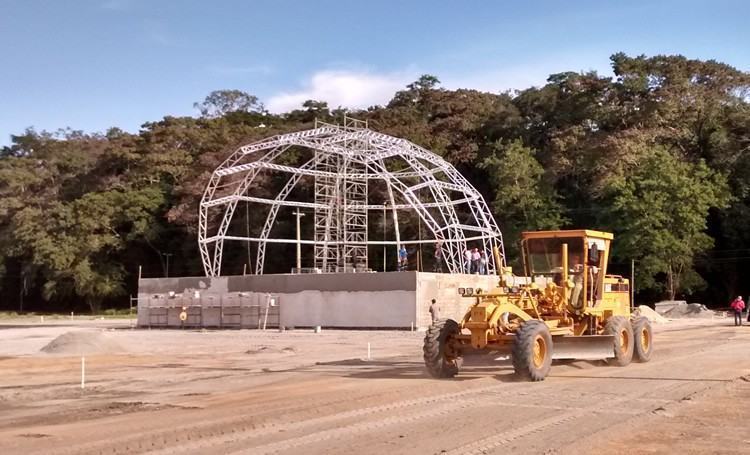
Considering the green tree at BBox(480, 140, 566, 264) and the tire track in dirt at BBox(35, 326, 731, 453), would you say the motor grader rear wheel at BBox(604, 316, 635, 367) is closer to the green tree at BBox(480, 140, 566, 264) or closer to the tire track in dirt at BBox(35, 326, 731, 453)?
the tire track in dirt at BBox(35, 326, 731, 453)

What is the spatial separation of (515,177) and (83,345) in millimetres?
39253

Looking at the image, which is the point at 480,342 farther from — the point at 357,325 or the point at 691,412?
the point at 357,325

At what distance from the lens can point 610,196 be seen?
5625 cm

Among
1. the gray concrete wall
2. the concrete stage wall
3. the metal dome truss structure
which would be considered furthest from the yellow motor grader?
the metal dome truss structure

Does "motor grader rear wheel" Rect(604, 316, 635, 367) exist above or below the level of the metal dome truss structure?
below

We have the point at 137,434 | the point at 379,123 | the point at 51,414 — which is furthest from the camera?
the point at 379,123

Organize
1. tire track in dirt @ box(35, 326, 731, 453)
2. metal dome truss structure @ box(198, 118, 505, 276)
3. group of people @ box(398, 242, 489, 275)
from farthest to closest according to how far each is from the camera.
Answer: group of people @ box(398, 242, 489, 275)
metal dome truss structure @ box(198, 118, 505, 276)
tire track in dirt @ box(35, 326, 731, 453)

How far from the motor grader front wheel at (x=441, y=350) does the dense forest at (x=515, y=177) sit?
3920 centimetres

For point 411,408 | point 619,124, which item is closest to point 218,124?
point 619,124

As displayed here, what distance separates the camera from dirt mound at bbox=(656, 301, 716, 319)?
157 feet

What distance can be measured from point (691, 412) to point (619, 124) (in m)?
51.3

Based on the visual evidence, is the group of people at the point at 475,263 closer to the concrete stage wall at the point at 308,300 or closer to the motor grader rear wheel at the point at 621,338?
the concrete stage wall at the point at 308,300

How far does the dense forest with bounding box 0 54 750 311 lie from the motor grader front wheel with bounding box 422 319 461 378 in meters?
39.2

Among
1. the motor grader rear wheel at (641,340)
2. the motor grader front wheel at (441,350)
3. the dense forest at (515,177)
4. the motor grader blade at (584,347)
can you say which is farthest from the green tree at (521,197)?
the motor grader front wheel at (441,350)
